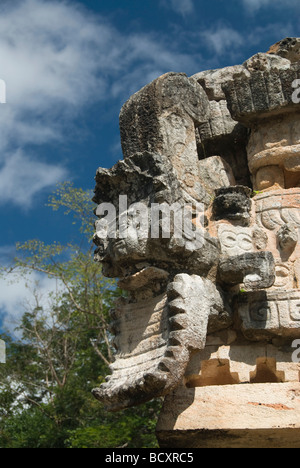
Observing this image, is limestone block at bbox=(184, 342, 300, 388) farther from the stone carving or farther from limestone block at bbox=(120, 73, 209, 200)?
limestone block at bbox=(120, 73, 209, 200)

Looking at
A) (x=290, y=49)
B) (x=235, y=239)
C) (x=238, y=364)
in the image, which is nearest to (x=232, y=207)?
(x=235, y=239)

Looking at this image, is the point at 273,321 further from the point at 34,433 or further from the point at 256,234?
the point at 34,433

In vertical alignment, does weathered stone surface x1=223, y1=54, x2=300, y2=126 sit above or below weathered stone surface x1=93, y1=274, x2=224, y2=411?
Answer: above

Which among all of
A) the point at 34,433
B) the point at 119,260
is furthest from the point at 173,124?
the point at 34,433

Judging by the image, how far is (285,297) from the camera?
448cm

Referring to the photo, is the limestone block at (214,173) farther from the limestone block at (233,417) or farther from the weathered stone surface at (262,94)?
the limestone block at (233,417)

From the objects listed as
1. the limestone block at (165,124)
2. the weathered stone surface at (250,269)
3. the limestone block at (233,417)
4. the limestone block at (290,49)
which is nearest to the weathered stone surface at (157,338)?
the weathered stone surface at (250,269)

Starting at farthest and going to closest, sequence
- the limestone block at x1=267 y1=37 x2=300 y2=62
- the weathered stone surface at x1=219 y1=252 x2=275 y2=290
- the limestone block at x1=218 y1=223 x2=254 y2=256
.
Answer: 1. the limestone block at x1=267 y1=37 x2=300 y2=62
2. the limestone block at x1=218 y1=223 x2=254 y2=256
3. the weathered stone surface at x1=219 y1=252 x2=275 y2=290

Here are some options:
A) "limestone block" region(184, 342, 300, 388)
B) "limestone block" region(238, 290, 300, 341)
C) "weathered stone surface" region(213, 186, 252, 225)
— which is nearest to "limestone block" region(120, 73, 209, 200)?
"weathered stone surface" region(213, 186, 252, 225)

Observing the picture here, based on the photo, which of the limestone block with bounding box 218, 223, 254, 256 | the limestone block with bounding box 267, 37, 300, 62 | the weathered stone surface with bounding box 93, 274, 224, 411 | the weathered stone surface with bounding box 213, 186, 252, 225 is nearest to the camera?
the weathered stone surface with bounding box 93, 274, 224, 411

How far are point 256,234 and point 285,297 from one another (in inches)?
21.4

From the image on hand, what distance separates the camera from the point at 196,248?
434 centimetres

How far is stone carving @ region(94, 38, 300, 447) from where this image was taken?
4.16 metres

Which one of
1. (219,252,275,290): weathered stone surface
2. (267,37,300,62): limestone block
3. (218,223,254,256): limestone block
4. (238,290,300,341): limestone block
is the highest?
(267,37,300,62): limestone block
